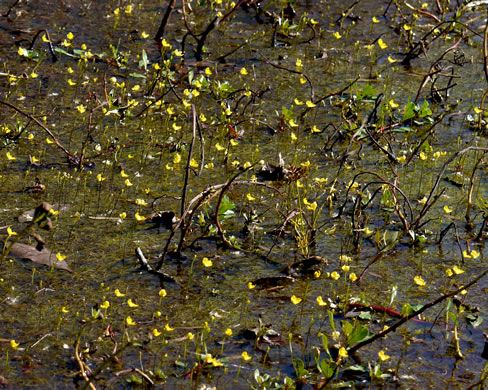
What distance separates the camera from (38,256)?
12.8 ft

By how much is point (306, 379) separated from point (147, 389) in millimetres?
664

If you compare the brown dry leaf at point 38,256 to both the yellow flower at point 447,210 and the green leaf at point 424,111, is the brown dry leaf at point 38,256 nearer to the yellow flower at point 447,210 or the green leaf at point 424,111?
the yellow flower at point 447,210

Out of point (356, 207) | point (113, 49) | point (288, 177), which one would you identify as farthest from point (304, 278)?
point (113, 49)

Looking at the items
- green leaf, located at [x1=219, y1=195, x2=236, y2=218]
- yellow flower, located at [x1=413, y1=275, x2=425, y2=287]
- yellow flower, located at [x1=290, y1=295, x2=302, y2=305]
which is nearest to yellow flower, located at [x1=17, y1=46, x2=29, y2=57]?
green leaf, located at [x1=219, y1=195, x2=236, y2=218]

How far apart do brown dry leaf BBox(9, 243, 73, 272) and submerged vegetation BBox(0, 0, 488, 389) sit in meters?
0.01

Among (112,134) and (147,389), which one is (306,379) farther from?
(112,134)

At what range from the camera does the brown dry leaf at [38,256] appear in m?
3.86

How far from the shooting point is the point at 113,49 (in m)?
5.86

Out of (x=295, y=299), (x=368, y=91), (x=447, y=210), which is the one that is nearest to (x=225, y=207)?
(x=295, y=299)

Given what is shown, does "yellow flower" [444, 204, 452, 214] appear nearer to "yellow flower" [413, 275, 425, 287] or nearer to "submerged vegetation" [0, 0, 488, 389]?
"submerged vegetation" [0, 0, 488, 389]

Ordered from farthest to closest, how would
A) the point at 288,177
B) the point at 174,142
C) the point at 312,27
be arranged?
the point at 312,27, the point at 174,142, the point at 288,177

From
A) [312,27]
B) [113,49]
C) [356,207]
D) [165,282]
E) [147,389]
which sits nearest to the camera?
[147,389]

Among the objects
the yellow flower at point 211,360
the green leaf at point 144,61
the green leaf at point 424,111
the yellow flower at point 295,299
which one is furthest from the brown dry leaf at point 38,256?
the green leaf at point 424,111

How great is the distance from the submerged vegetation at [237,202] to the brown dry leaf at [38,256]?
11mm
